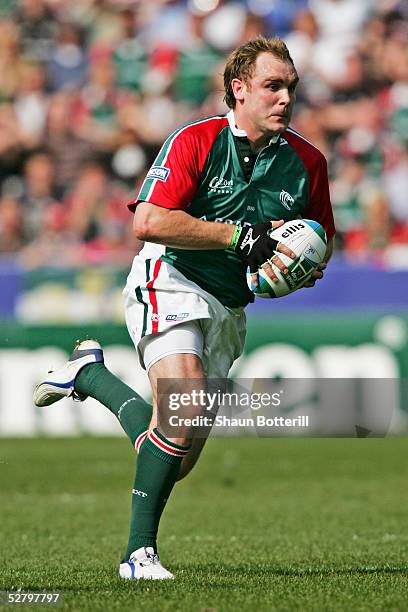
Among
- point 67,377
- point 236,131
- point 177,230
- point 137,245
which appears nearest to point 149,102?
point 137,245

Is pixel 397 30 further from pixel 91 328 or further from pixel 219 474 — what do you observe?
pixel 219 474

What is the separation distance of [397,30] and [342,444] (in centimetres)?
619

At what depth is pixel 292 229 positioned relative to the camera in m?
5.37

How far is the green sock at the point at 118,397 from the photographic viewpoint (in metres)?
5.67

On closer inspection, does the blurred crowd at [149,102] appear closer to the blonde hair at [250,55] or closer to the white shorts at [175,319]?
the white shorts at [175,319]

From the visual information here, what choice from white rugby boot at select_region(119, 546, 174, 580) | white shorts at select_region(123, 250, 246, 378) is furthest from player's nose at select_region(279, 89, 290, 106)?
white rugby boot at select_region(119, 546, 174, 580)

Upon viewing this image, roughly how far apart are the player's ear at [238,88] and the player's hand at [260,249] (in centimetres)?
71

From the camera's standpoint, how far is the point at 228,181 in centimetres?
559

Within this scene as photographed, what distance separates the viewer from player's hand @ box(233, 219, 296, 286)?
17.2 ft

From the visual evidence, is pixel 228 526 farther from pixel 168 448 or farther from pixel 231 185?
pixel 231 185

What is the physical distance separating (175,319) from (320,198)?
1.01 m

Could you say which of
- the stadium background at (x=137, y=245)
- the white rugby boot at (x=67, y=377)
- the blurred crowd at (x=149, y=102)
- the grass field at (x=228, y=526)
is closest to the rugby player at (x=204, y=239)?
the white rugby boot at (x=67, y=377)

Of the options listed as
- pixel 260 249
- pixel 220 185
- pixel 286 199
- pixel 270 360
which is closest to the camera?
pixel 260 249

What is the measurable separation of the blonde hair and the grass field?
2.35 metres
